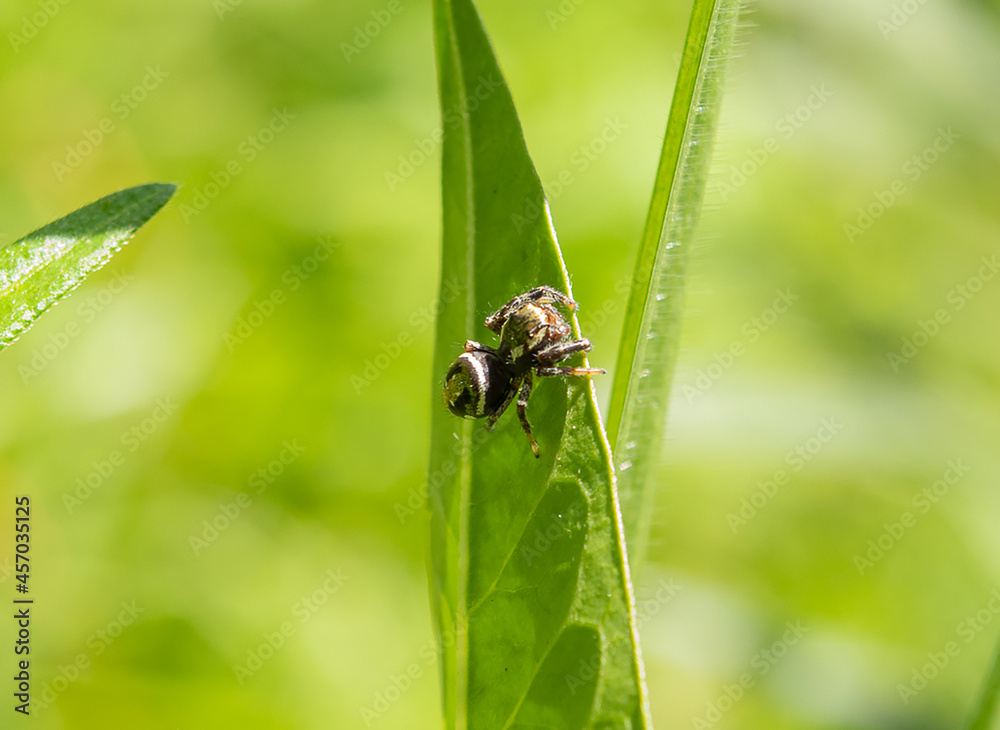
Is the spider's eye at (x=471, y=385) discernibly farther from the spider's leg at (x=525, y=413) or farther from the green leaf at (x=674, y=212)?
the green leaf at (x=674, y=212)

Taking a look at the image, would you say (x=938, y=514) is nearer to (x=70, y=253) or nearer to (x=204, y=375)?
(x=204, y=375)

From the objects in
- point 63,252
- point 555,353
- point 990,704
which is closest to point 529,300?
point 555,353

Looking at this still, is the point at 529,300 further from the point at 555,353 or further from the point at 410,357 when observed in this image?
the point at 410,357

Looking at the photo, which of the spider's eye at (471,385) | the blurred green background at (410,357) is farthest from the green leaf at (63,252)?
the blurred green background at (410,357)

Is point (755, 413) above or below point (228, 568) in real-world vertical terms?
above

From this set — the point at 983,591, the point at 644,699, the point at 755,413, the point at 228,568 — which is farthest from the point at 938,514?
the point at 644,699

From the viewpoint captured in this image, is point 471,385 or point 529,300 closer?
point 529,300

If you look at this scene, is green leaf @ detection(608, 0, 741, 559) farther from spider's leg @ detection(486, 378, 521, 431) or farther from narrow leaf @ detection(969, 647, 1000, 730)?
narrow leaf @ detection(969, 647, 1000, 730)
